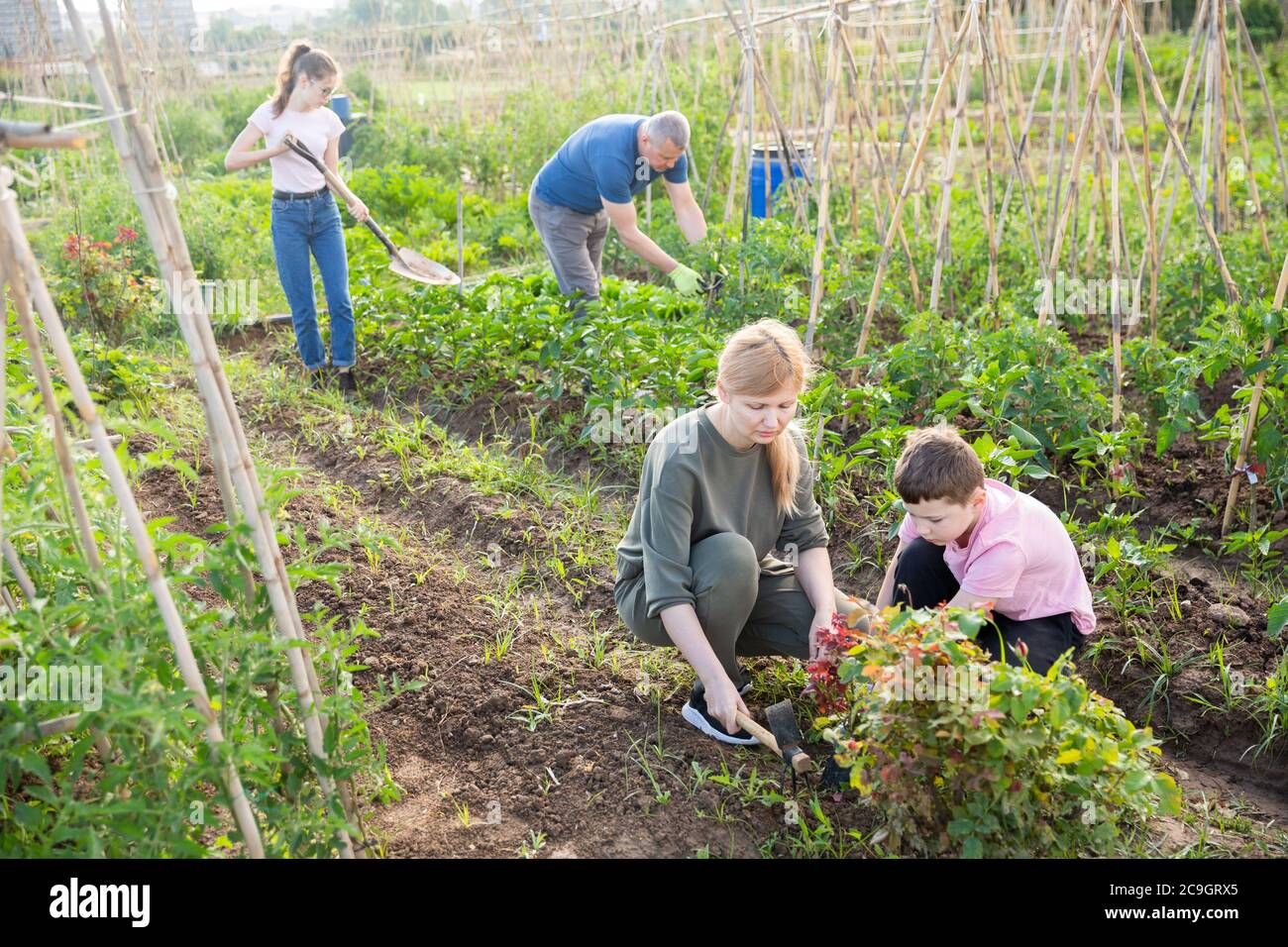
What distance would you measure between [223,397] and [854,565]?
2038 mm

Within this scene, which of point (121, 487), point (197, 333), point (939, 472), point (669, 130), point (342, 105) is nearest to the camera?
point (121, 487)

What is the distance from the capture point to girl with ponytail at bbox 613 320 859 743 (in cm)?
234

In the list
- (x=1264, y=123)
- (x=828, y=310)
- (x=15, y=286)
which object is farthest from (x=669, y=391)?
(x=1264, y=123)

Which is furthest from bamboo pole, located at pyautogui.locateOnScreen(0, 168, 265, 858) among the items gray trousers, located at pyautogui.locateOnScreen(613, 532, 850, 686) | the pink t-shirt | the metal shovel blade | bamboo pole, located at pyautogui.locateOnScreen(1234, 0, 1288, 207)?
bamboo pole, located at pyautogui.locateOnScreen(1234, 0, 1288, 207)

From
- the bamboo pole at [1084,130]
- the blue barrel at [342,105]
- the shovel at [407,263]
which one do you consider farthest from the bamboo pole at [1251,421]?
the blue barrel at [342,105]

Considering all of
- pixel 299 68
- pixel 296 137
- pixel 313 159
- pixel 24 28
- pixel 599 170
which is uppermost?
pixel 24 28

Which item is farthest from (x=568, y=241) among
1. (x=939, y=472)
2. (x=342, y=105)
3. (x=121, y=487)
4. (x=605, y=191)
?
(x=342, y=105)

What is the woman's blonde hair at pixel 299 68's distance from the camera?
4.52 m

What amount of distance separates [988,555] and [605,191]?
2647 mm

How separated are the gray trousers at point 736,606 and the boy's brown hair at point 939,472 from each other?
Result: 398mm

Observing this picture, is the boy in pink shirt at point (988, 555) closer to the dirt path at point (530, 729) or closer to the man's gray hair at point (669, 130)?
the dirt path at point (530, 729)

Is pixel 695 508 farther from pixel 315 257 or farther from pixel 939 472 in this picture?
pixel 315 257

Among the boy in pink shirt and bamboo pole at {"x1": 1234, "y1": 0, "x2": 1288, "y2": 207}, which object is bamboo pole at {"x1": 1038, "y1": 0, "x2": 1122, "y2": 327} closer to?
bamboo pole at {"x1": 1234, "y1": 0, "x2": 1288, "y2": 207}

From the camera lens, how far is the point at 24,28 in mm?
7516
